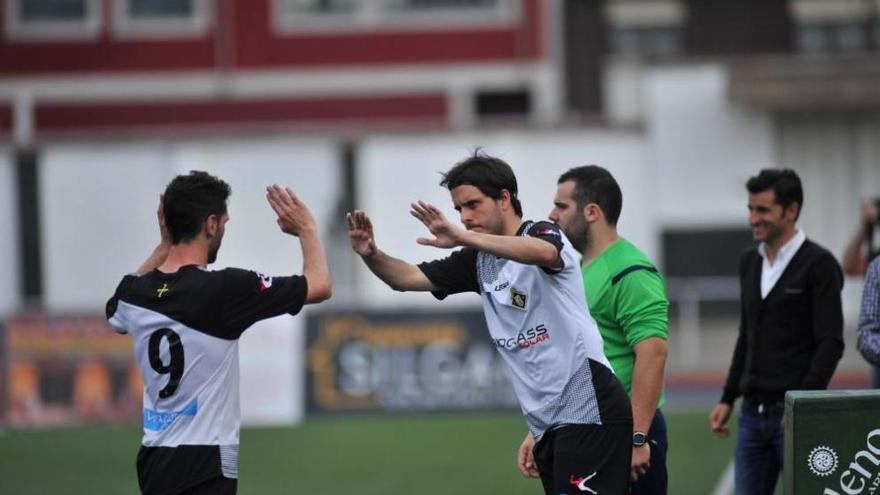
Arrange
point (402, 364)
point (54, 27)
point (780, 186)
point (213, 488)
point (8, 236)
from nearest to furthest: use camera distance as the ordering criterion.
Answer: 1. point (213, 488)
2. point (780, 186)
3. point (402, 364)
4. point (8, 236)
5. point (54, 27)

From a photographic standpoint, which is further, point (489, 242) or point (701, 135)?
point (701, 135)

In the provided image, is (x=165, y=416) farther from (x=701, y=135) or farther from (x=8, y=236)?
(x=701, y=135)

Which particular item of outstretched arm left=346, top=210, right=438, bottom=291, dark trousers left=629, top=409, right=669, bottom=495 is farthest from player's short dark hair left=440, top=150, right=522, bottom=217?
dark trousers left=629, top=409, right=669, bottom=495

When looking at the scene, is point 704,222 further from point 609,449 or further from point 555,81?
point 609,449

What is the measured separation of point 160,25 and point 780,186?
24.3 m

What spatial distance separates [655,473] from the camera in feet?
23.0

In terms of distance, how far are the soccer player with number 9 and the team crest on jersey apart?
0.78 metres

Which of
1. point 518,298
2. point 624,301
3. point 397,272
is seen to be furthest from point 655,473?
point 397,272

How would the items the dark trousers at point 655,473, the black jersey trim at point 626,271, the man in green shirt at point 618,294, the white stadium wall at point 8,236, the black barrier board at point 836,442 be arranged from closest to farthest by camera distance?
the black barrier board at point 836,442, the man in green shirt at point 618,294, the black jersey trim at point 626,271, the dark trousers at point 655,473, the white stadium wall at point 8,236

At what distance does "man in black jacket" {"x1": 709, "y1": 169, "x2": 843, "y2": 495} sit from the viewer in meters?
7.54

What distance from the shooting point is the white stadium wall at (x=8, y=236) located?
24297 mm

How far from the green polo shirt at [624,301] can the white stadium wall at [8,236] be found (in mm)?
18735

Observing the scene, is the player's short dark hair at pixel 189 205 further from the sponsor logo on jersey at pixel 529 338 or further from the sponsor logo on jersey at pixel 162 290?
the sponsor logo on jersey at pixel 529 338

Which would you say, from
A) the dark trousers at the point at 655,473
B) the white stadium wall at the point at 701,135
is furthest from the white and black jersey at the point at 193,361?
the white stadium wall at the point at 701,135
